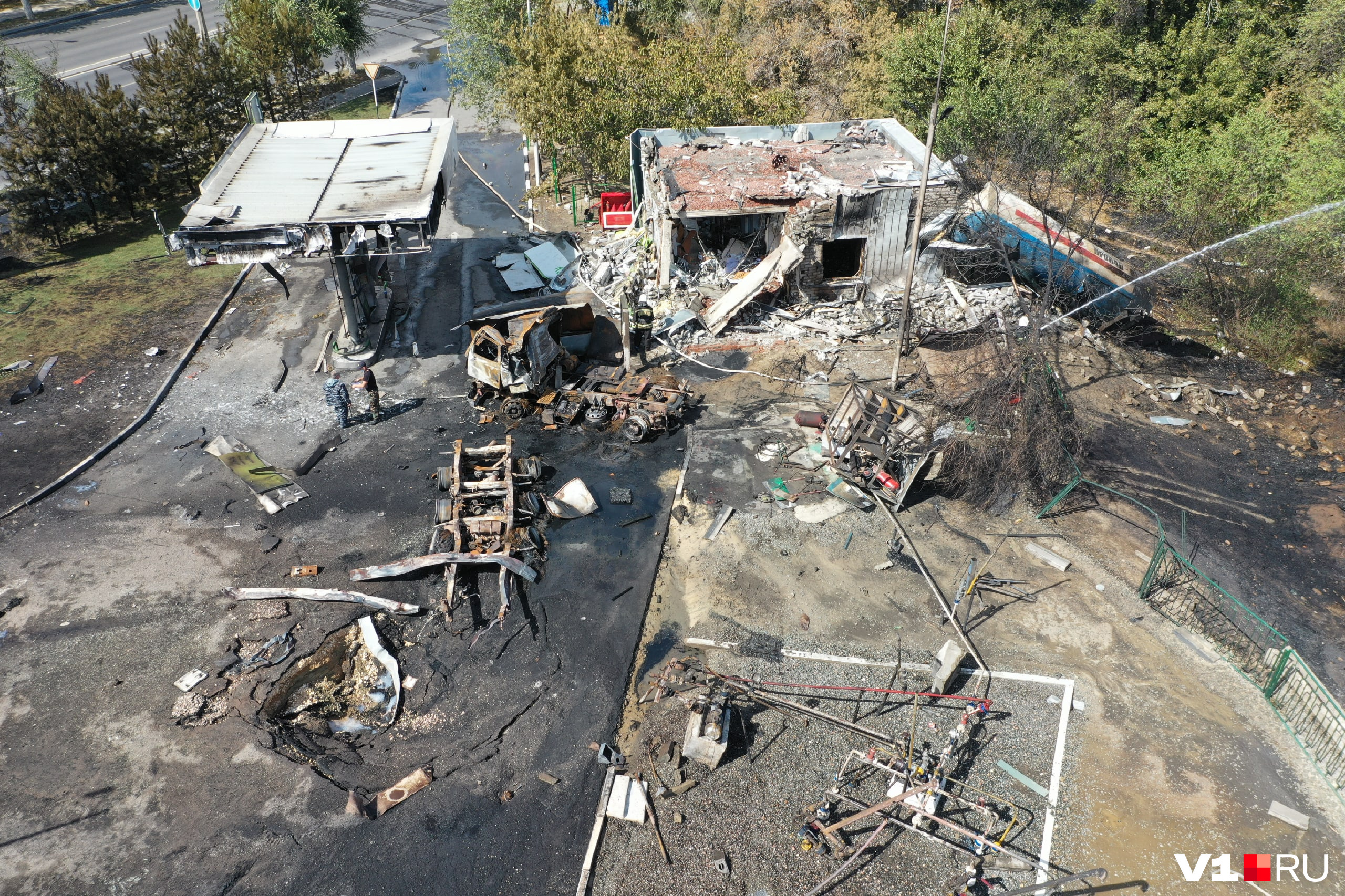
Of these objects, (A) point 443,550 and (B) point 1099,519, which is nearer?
(A) point 443,550

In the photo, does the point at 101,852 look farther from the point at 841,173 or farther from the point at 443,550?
the point at 841,173

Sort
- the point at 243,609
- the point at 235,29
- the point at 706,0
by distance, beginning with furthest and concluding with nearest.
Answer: the point at 706,0, the point at 235,29, the point at 243,609

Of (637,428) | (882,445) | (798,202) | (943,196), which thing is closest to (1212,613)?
(882,445)

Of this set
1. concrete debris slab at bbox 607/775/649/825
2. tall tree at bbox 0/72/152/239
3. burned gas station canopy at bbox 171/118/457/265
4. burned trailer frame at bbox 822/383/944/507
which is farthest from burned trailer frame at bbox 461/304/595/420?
tall tree at bbox 0/72/152/239

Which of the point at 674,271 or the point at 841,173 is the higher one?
the point at 841,173

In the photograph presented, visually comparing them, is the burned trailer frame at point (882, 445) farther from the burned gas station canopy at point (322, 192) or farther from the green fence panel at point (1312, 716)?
the burned gas station canopy at point (322, 192)

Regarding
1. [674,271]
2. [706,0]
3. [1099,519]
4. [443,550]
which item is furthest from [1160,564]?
[706,0]

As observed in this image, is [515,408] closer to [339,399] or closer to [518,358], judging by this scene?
[518,358]

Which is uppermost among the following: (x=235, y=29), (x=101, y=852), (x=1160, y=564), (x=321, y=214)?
(x=235, y=29)
